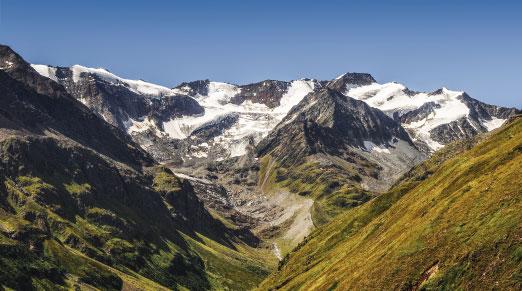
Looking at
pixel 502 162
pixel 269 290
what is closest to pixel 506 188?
pixel 502 162

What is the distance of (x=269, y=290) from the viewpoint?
164 meters

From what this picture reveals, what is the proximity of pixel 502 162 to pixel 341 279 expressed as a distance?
3428 cm

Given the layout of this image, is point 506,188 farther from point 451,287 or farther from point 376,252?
point 376,252

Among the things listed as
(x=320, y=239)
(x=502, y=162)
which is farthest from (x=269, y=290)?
(x=502, y=162)

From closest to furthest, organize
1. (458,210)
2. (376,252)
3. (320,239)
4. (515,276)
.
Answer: (515,276) < (458,210) < (376,252) < (320,239)

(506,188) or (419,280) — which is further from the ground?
(506,188)

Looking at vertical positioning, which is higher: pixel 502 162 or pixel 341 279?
pixel 502 162

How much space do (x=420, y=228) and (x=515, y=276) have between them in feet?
87.4

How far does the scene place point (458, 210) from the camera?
79.1 metres

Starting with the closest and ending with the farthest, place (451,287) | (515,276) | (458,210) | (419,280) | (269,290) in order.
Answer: (515,276) → (451,287) → (419,280) → (458,210) → (269,290)

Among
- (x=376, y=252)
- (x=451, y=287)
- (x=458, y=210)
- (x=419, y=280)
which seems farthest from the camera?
(x=376, y=252)

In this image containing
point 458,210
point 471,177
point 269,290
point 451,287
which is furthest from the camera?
point 269,290

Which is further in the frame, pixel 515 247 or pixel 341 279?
pixel 341 279

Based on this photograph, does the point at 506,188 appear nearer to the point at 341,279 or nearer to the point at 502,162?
the point at 502,162
